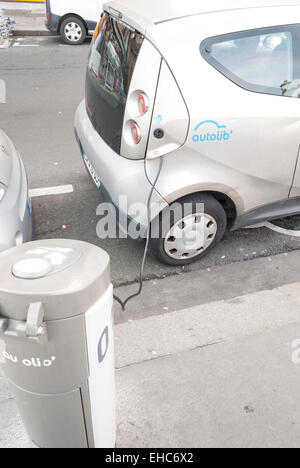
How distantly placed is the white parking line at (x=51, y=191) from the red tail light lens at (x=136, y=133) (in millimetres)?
1726

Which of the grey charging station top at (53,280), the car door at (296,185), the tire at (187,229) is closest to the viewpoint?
the grey charging station top at (53,280)

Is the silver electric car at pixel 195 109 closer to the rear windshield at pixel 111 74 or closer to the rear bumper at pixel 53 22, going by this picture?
the rear windshield at pixel 111 74

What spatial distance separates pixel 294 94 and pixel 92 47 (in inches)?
64.8

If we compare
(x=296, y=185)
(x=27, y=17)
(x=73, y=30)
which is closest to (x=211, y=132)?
(x=296, y=185)

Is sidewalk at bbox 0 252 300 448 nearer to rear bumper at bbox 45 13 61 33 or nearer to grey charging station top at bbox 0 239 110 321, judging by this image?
grey charging station top at bbox 0 239 110 321

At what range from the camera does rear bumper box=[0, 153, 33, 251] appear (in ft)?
8.17

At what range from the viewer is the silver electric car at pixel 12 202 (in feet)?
8.23

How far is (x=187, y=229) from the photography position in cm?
302

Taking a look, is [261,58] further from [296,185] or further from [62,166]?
[62,166]

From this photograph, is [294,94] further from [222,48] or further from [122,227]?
[122,227]

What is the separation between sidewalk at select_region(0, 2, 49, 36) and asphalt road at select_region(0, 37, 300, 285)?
2.48m

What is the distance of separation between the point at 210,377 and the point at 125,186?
4.45 feet

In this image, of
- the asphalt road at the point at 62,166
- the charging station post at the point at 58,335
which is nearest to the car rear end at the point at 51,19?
the asphalt road at the point at 62,166
